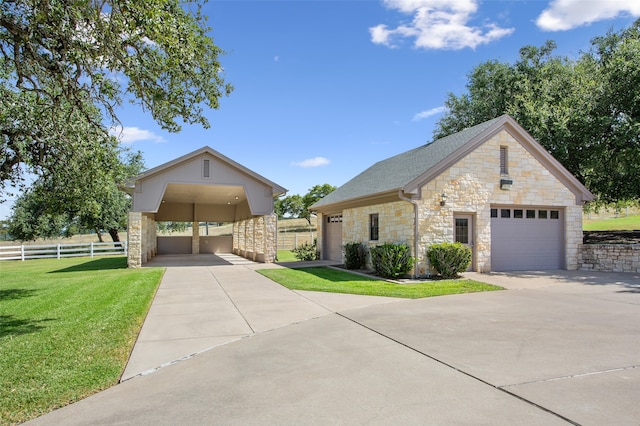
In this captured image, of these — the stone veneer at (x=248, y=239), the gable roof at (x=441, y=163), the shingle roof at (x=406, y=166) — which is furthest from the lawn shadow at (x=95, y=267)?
the gable roof at (x=441, y=163)

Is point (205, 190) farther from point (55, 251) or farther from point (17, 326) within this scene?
point (17, 326)

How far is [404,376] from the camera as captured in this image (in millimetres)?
4820

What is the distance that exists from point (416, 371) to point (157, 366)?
3.30 meters

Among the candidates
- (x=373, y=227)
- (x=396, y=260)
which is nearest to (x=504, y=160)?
(x=373, y=227)

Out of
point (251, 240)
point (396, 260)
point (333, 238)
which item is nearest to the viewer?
point (396, 260)

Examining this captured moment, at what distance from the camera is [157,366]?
17.5 ft

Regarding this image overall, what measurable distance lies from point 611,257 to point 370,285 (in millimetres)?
9877

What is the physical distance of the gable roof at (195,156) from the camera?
1806cm

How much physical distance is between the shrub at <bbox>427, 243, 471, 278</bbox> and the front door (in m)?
0.99

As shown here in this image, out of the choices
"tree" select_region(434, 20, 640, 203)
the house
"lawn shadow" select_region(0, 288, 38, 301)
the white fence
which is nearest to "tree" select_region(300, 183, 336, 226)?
the white fence

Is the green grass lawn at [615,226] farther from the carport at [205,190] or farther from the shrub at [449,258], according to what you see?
the carport at [205,190]

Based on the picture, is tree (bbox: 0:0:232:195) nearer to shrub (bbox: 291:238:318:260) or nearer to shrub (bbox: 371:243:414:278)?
shrub (bbox: 371:243:414:278)

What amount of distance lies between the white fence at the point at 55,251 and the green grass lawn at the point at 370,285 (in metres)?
21.0

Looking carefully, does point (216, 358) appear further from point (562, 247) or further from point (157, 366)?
point (562, 247)
